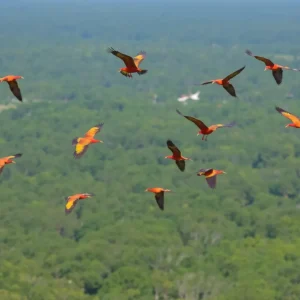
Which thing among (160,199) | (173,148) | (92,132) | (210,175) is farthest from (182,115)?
(92,132)

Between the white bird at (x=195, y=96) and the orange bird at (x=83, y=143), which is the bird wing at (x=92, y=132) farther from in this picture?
the white bird at (x=195, y=96)

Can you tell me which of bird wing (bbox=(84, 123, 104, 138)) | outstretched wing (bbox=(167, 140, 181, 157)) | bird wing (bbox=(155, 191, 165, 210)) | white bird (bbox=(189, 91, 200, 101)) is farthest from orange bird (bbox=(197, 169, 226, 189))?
white bird (bbox=(189, 91, 200, 101))

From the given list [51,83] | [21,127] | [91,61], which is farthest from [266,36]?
[21,127]

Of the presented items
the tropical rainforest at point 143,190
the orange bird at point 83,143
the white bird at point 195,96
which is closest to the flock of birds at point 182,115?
the orange bird at point 83,143

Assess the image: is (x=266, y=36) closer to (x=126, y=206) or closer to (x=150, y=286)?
(x=126, y=206)

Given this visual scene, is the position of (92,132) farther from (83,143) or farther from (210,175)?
(210,175)

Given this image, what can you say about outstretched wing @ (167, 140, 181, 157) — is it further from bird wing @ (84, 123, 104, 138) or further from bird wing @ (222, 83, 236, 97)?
bird wing @ (84, 123, 104, 138)
